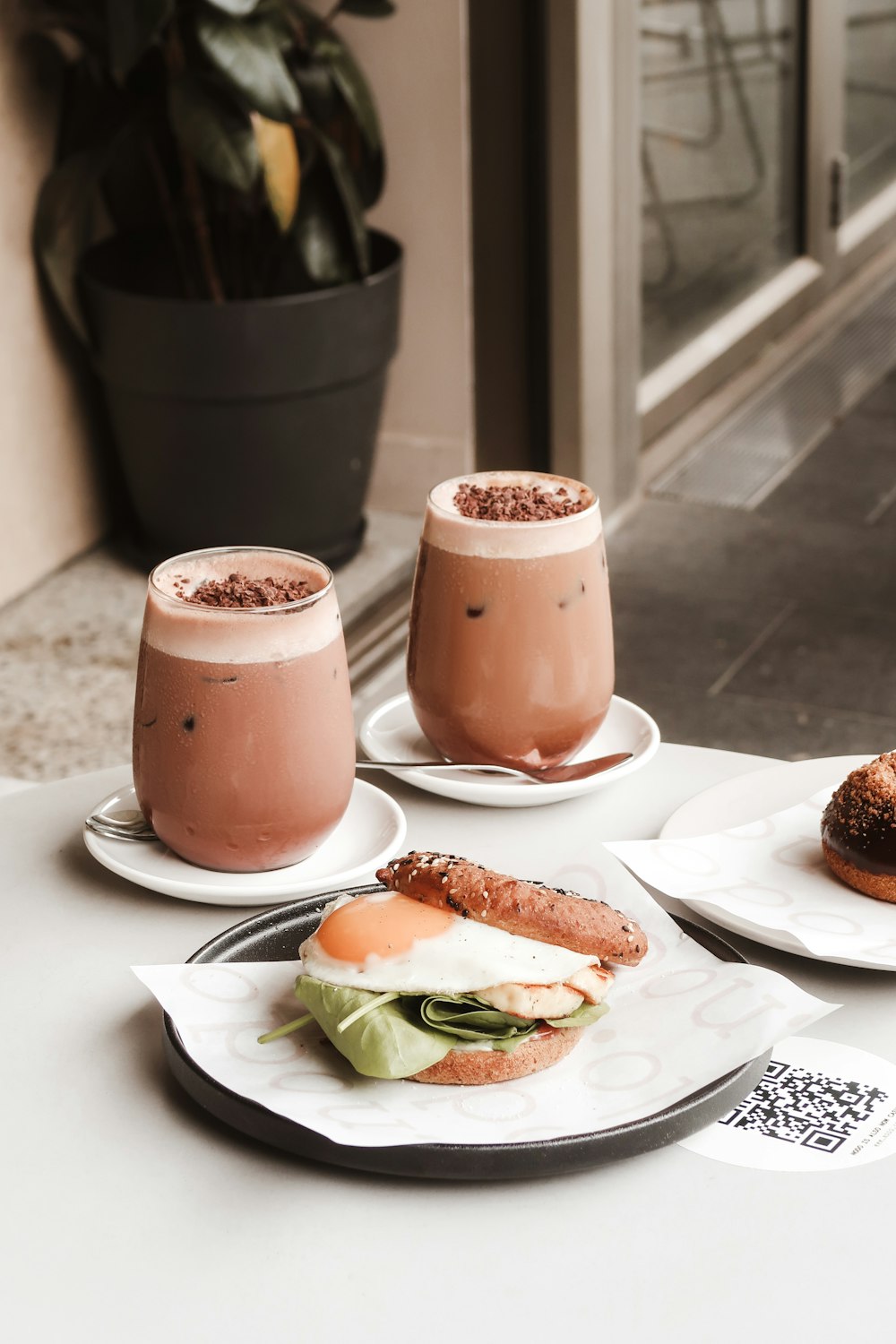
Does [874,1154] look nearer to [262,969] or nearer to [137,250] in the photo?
[262,969]

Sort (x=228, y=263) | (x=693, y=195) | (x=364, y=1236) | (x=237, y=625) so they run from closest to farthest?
(x=364, y=1236) < (x=237, y=625) < (x=228, y=263) < (x=693, y=195)

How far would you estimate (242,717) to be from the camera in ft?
2.74

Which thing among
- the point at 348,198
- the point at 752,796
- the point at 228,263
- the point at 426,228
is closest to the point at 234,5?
the point at 348,198

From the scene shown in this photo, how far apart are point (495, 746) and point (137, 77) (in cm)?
197

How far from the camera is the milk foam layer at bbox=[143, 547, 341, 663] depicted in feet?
2.70

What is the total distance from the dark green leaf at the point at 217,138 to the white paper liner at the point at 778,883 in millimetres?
1671

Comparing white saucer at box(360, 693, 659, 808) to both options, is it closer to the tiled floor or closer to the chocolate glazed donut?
the chocolate glazed donut

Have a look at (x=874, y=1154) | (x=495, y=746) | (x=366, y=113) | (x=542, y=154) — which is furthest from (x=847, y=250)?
(x=874, y=1154)

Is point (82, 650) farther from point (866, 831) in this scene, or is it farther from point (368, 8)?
point (866, 831)

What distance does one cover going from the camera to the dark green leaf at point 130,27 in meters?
2.20

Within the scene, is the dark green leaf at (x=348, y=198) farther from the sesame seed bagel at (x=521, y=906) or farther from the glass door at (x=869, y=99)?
the glass door at (x=869, y=99)

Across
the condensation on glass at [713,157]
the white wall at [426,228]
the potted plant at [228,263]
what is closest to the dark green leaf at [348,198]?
the potted plant at [228,263]

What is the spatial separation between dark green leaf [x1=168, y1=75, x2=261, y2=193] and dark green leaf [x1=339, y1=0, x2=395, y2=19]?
1.02ft

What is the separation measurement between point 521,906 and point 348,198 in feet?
6.50
